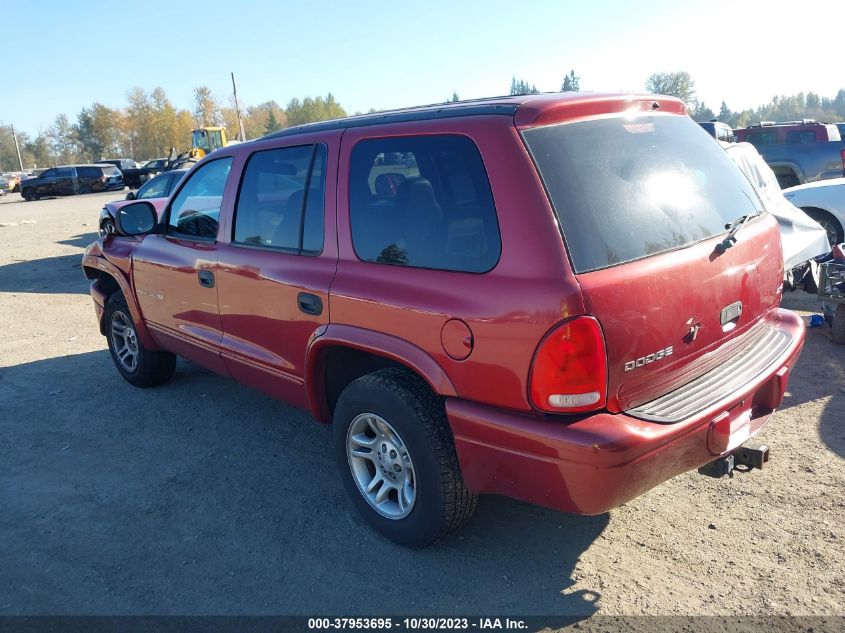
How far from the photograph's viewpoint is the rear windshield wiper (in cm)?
279

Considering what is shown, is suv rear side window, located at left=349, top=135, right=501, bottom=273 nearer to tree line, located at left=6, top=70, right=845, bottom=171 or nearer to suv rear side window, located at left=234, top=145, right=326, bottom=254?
suv rear side window, located at left=234, top=145, right=326, bottom=254

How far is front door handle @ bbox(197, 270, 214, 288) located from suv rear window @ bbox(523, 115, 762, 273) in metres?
2.31

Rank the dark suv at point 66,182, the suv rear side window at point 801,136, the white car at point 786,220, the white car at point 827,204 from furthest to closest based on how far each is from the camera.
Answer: the dark suv at point 66,182, the suv rear side window at point 801,136, the white car at point 827,204, the white car at point 786,220

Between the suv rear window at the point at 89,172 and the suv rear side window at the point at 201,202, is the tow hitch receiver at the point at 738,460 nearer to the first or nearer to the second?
the suv rear side window at the point at 201,202

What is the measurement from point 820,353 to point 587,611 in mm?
3952

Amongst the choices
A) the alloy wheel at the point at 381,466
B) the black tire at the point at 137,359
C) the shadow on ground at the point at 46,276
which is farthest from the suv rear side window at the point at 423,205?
the shadow on ground at the point at 46,276

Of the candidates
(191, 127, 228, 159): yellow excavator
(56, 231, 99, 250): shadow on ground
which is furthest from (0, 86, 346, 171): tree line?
(56, 231, 99, 250): shadow on ground

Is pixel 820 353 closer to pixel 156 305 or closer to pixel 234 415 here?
pixel 234 415

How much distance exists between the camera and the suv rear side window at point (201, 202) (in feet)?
13.6

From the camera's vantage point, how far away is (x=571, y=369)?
236cm

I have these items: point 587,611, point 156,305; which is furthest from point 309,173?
point 587,611

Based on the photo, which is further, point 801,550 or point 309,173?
point 309,173

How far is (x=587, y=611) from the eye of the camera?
8.71ft

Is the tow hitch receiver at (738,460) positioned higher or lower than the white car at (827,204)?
Answer: lower
